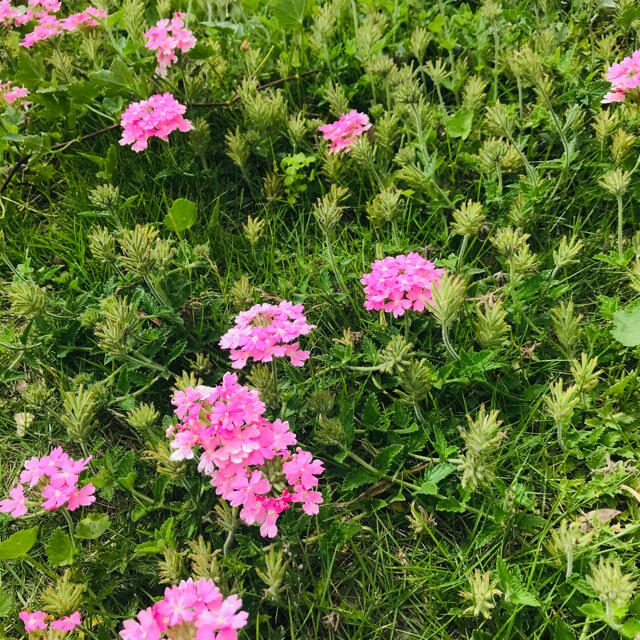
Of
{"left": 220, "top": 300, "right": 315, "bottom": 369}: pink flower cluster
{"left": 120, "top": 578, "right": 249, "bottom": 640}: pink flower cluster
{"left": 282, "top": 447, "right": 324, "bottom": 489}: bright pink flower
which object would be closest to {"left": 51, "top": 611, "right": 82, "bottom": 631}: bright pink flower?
{"left": 120, "top": 578, "right": 249, "bottom": 640}: pink flower cluster

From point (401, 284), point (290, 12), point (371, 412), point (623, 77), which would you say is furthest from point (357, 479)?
point (290, 12)

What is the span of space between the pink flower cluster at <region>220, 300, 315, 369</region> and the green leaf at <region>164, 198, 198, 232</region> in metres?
0.78

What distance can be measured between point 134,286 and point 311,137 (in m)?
1.30

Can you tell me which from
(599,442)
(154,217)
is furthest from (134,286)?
(599,442)

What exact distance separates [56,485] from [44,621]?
0.39 metres

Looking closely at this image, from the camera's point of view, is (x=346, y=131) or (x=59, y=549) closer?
(x=59, y=549)

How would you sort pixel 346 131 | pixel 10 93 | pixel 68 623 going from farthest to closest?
pixel 10 93, pixel 346 131, pixel 68 623

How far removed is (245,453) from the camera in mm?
1729

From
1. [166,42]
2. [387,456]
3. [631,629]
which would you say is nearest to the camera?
[631,629]

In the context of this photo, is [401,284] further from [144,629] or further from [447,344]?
[144,629]

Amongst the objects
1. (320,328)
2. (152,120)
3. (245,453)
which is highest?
(152,120)

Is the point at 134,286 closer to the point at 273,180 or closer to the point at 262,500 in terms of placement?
the point at 273,180

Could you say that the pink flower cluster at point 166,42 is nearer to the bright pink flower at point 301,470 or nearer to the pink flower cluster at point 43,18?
the pink flower cluster at point 43,18

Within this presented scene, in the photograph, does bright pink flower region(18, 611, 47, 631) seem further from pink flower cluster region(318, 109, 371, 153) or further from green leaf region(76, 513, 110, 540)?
pink flower cluster region(318, 109, 371, 153)
